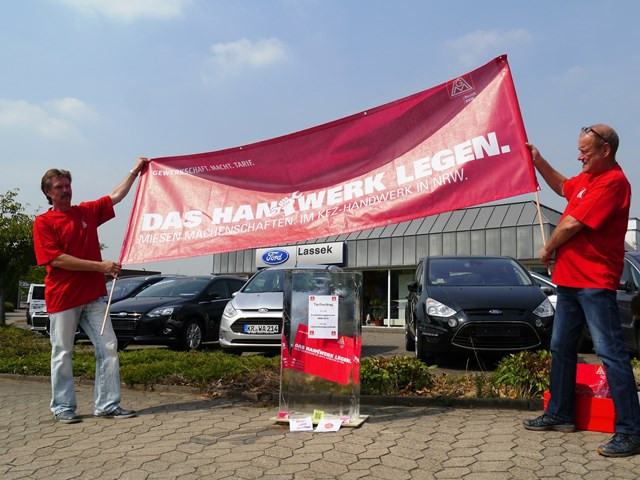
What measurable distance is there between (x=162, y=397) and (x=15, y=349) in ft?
19.2

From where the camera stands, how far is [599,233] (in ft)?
14.2

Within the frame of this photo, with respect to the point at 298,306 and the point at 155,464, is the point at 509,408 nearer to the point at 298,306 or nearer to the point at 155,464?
the point at 298,306

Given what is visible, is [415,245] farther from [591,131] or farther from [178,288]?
[591,131]

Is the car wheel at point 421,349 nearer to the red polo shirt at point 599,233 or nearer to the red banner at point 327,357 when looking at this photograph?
the red banner at point 327,357

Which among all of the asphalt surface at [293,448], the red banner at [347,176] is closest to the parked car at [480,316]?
the asphalt surface at [293,448]

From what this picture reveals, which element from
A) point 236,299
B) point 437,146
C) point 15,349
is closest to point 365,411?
point 437,146

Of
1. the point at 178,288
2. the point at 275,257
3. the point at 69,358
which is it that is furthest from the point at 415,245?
the point at 69,358

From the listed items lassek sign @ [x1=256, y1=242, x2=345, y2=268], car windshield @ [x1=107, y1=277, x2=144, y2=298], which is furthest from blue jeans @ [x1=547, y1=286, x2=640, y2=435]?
lassek sign @ [x1=256, y1=242, x2=345, y2=268]

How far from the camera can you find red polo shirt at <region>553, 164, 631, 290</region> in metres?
4.24

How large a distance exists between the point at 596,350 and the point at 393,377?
2.27 m

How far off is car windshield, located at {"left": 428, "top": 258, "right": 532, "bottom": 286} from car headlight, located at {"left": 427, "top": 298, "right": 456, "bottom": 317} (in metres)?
0.64

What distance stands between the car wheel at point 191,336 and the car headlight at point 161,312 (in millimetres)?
419

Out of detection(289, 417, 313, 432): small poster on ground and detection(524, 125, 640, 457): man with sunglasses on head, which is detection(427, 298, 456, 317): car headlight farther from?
detection(289, 417, 313, 432): small poster on ground

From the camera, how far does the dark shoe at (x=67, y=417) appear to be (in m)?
5.43
